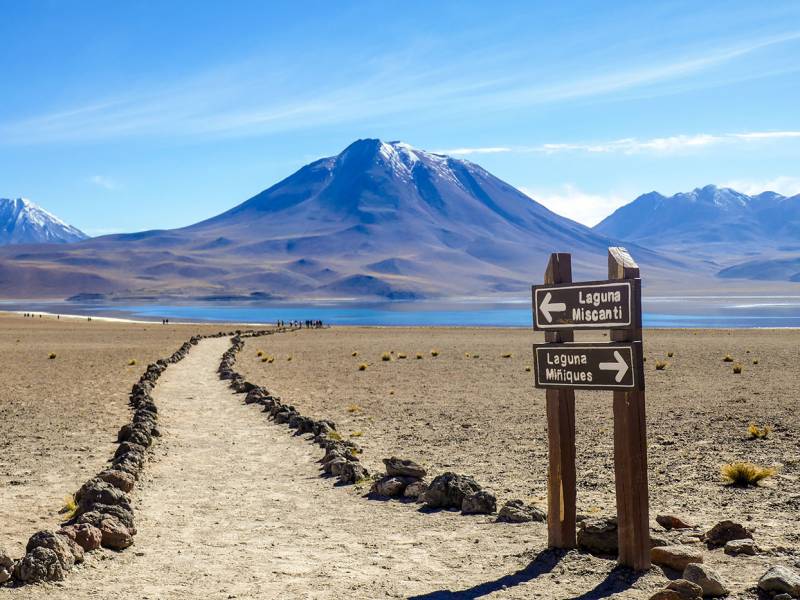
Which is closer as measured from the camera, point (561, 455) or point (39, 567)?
point (39, 567)

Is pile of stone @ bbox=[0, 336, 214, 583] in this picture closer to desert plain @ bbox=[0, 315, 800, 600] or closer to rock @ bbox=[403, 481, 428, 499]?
desert plain @ bbox=[0, 315, 800, 600]

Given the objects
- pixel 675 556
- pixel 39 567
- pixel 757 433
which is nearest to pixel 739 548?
pixel 675 556

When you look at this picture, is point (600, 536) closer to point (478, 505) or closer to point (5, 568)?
point (478, 505)

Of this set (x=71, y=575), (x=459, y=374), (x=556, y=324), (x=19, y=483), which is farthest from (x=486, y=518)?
(x=459, y=374)

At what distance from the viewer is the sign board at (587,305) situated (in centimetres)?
634

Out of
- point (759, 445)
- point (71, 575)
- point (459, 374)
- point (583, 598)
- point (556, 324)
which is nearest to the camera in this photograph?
point (583, 598)

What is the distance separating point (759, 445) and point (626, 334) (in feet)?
21.1

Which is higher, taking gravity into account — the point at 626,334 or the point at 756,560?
the point at 626,334

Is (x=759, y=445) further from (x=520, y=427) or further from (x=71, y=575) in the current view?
(x=71, y=575)

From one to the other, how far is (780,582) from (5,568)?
4776 millimetres

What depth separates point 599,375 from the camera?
258 inches

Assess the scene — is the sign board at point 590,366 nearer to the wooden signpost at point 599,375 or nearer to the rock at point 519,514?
the wooden signpost at point 599,375

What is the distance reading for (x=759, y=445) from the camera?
469 inches

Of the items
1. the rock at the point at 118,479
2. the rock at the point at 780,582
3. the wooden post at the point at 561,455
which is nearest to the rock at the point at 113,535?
the rock at the point at 118,479
